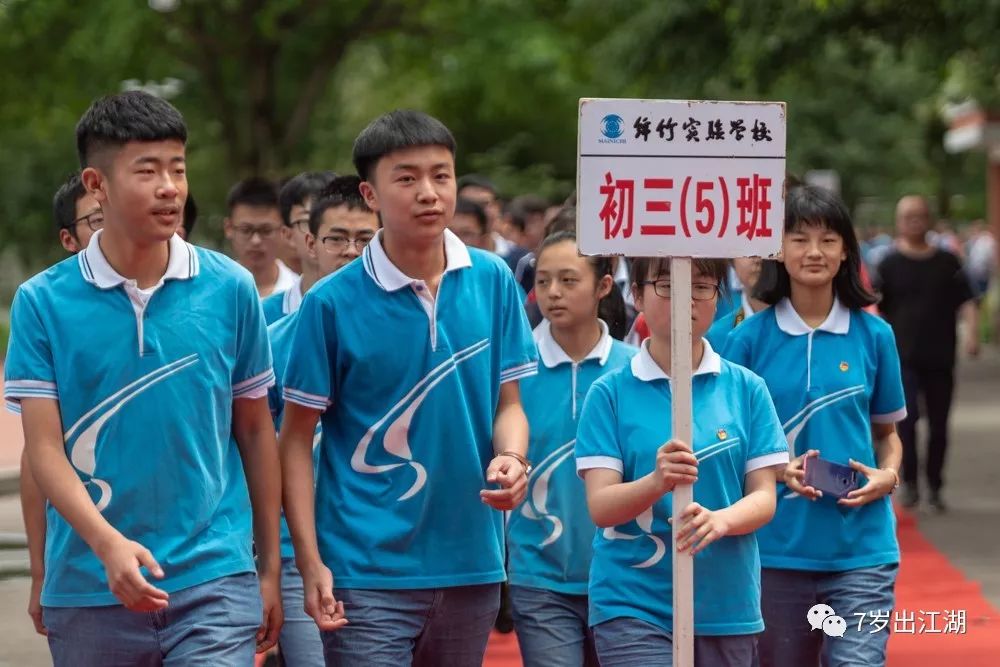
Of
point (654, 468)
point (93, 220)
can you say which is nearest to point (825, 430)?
point (654, 468)

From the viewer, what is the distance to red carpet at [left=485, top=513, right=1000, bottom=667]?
835 cm

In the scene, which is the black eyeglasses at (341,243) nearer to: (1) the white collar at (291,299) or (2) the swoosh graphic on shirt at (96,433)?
(1) the white collar at (291,299)

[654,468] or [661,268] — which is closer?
[654,468]

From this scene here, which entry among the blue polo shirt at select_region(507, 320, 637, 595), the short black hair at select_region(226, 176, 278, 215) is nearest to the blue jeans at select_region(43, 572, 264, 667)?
the blue polo shirt at select_region(507, 320, 637, 595)

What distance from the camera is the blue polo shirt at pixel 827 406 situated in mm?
5855

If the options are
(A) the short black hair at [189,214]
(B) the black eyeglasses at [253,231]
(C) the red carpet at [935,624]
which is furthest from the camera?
(C) the red carpet at [935,624]

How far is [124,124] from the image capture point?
438 centimetres

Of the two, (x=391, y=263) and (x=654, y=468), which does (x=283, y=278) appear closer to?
(x=391, y=263)

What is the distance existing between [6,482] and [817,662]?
9882mm

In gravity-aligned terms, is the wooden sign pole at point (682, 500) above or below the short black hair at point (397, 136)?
below

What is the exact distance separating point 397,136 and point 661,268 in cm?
83

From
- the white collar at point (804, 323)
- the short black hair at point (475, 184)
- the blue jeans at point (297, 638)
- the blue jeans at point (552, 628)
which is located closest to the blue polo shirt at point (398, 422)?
the blue jeans at point (552, 628)

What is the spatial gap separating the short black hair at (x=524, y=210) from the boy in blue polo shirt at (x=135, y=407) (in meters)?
9.62

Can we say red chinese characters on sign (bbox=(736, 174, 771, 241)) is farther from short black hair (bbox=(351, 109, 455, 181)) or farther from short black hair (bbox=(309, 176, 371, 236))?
short black hair (bbox=(309, 176, 371, 236))
